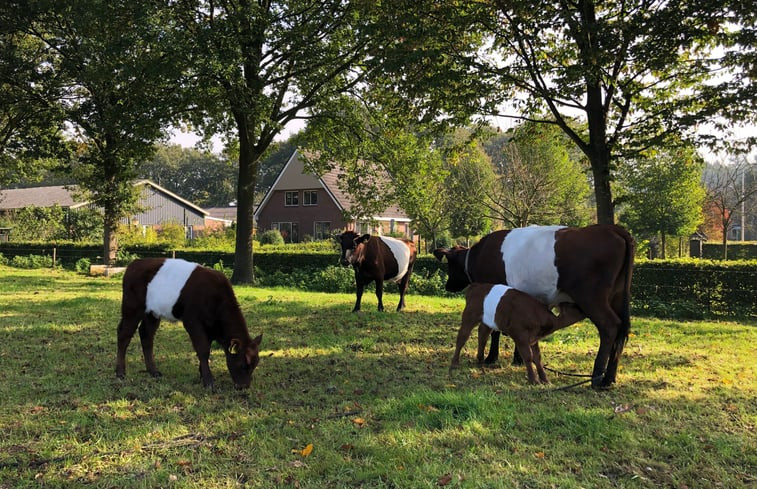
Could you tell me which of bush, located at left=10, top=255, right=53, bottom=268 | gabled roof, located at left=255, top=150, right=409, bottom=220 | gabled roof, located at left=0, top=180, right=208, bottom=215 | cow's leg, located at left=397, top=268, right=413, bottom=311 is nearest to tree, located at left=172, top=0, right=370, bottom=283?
cow's leg, located at left=397, top=268, right=413, bottom=311

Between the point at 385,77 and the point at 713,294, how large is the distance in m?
10.2

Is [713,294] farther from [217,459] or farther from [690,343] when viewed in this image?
[217,459]

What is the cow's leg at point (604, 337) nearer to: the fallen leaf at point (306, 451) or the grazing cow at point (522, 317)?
the grazing cow at point (522, 317)

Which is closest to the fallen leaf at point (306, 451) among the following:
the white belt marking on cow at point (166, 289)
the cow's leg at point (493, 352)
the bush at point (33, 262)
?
the white belt marking on cow at point (166, 289)

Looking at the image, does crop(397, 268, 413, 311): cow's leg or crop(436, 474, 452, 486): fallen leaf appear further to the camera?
crop(397, 268, 413, 311): cow's leg

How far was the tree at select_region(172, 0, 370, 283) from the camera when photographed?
12953 mm

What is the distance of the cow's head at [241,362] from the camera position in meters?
5.42

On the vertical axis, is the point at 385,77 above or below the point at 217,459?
above

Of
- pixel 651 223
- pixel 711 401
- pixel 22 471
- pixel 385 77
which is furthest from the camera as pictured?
pixel 651 223

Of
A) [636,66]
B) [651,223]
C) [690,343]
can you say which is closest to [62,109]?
[636,66]

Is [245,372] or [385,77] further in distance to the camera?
[385,77]

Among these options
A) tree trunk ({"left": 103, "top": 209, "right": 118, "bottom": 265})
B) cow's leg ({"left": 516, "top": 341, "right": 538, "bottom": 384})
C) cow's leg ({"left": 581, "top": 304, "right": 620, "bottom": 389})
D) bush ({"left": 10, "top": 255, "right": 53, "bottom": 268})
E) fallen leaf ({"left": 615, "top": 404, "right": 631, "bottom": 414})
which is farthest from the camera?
bush ({"left": 10, "top": 255, "right": 53, "bottom": 268})

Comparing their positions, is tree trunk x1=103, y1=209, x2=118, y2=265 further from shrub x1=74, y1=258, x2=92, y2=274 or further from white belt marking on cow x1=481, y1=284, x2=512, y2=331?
white belt marking on cow x1=481, y1=284, x2=512, y2=331

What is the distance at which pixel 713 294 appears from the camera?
1291 centimetres
